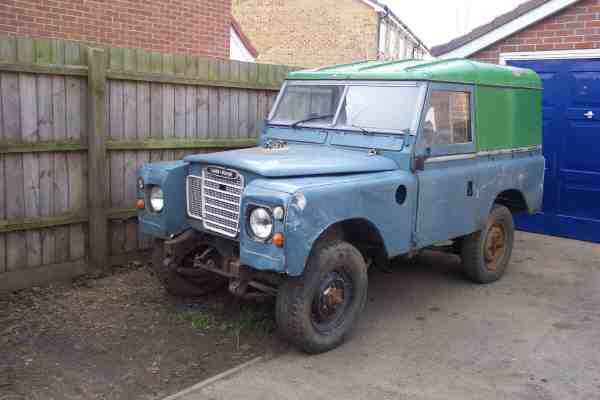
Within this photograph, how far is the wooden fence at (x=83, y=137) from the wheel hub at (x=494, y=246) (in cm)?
306

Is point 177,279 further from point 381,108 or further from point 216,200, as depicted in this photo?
point 381,108

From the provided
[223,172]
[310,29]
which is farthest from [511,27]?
[310,29]

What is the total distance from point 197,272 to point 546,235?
544 cm

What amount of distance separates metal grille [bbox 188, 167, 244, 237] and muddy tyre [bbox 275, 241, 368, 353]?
648mm

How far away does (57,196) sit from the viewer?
5.64 metres

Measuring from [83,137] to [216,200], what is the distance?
5.86ft

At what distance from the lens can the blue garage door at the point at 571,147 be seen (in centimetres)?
813

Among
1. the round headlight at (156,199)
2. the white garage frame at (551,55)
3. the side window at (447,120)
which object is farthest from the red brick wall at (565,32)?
the round headlight at (156,199)

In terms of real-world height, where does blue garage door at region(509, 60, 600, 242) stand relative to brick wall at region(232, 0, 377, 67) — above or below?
below

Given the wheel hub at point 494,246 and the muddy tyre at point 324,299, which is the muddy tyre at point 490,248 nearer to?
the wheel hub at point 494,246

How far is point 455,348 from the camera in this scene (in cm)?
480

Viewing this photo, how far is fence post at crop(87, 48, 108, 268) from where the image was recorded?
5703mm

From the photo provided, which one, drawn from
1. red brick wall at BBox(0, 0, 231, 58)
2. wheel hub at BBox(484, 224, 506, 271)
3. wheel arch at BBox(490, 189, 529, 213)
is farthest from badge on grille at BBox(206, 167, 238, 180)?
red brick wall at BBox(0, 0, 231, 58)

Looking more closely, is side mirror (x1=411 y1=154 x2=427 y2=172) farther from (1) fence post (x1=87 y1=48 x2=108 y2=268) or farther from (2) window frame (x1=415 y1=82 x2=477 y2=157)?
(1) fence post (x1=87 y1=48 x2=108 y2=268)
